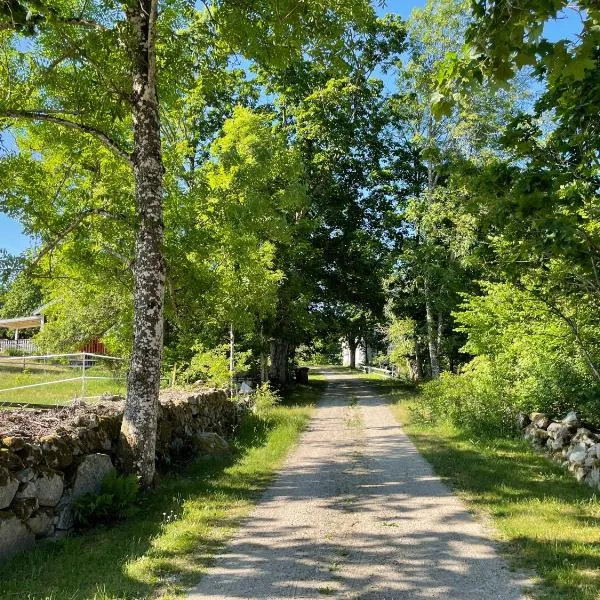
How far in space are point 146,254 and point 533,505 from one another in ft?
19.3

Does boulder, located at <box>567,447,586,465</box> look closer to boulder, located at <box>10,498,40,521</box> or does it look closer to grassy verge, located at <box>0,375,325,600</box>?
grassy verge, located at <box>0,375,325,600</box>

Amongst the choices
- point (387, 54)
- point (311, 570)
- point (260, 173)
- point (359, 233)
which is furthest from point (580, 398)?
point (387, 54)

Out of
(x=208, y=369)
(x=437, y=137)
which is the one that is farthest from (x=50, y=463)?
(x=437, y=137)

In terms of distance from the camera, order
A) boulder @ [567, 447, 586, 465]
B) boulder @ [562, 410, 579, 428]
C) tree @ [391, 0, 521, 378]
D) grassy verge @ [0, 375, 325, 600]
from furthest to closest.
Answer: tree @ [391, 0, 521, 378] < boulder @ [562, 410, 579, 428] < boulder @ [567, 447, 586, 465] < grassy verge @ [0, 375, 325, 600]

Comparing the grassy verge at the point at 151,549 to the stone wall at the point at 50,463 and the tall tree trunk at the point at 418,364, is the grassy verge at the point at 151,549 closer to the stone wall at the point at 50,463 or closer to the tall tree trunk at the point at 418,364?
the stone wall at the point at 50,463

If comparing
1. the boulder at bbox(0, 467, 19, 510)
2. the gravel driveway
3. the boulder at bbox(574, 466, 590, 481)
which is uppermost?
the boulder at bbox(0, 467, 19, 510)

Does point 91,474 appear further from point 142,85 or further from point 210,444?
point 142,85

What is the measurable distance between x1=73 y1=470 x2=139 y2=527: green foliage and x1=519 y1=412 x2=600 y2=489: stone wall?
606 cm

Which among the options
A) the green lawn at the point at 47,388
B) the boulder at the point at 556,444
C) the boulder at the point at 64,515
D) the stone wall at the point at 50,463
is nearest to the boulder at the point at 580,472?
the boulder at the point at 556,444

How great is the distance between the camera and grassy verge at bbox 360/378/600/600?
15.4 feet

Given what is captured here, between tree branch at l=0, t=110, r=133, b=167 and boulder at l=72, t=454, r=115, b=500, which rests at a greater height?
tree branch at l=0, t=110, r=133, b=167

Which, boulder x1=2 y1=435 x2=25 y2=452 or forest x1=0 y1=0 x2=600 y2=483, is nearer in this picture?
boulder x1=2 y1=435 x2=25 y2=452

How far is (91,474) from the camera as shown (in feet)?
21.4

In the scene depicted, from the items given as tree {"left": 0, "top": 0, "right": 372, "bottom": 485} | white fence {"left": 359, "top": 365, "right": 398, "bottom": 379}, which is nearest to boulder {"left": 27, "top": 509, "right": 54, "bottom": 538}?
tree {"left": 0, "top": 0, "right": 372, "bottom": 485}
